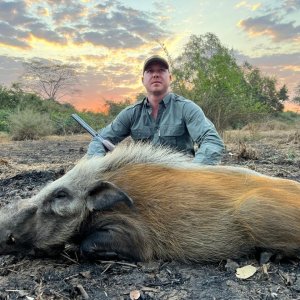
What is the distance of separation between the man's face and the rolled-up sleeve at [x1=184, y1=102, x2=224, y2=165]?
0.42 meters

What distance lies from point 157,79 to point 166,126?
0.61 m

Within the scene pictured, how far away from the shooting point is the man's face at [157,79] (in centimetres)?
564

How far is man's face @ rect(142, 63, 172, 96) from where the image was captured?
5.64 meters

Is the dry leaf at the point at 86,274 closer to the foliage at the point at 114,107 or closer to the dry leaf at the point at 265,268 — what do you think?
the dry leaf at the point at 265,268

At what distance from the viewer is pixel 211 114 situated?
52.5 ft

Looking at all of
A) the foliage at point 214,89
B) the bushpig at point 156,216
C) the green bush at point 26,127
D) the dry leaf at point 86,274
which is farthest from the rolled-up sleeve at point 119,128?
the green bush at point 26,127

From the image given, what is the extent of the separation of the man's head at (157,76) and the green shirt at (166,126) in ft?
0.42

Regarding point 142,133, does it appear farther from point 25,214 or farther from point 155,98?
point 25,214

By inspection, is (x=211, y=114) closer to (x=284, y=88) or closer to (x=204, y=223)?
(x=204, y=223)

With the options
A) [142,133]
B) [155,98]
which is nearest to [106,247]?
[142,133]

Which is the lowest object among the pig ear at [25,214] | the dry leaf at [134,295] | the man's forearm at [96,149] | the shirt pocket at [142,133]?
the dry leaf at [134,295]

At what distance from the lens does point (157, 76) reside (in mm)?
5660

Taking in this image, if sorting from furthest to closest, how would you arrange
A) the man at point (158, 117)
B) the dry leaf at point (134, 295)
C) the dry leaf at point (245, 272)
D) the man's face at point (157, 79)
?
the man's face at point (157, 79) → the man at point (158, 117) → the dry leaf at point (245, 272) → the dry leaf at point (134, 295)

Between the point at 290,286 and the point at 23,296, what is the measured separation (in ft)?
5.28
